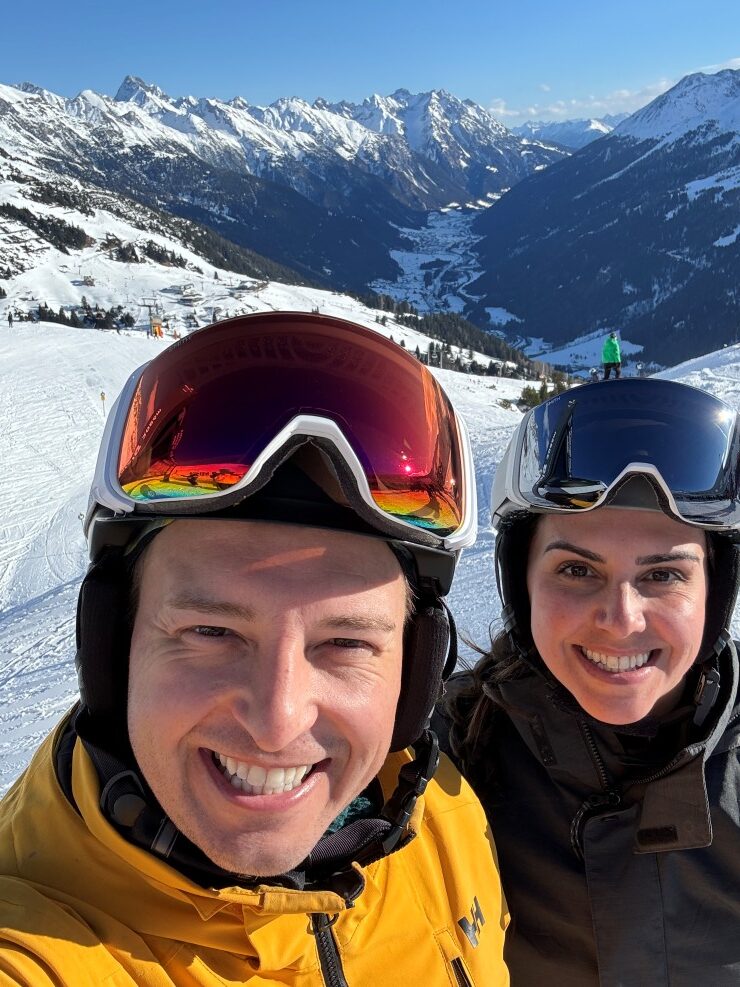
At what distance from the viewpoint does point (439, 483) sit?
6.48ft

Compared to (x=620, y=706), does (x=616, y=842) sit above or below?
below

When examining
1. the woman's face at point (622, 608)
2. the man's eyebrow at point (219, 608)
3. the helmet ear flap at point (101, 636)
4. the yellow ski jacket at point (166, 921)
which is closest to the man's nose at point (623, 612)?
the woman's face at point (622, 608)

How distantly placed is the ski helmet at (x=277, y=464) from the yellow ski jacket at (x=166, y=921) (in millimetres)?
288

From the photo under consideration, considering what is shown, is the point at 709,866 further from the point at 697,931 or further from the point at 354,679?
the point at 354,679

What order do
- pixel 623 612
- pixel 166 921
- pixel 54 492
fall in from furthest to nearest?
1. pixel 54 492
2. pixel 623 612
3. pixel 166 921

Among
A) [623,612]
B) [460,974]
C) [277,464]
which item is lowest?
[460,974]

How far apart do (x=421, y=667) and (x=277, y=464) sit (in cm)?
76

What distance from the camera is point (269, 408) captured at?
176 centimetres

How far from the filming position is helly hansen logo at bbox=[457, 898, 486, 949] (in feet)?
6.28

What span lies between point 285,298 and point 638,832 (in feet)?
385

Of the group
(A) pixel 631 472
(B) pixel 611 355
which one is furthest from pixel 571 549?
(B) pixel 611 355

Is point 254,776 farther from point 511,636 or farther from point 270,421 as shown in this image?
point 511,636

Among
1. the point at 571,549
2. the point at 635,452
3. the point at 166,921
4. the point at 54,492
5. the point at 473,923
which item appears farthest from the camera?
the point at 54,492

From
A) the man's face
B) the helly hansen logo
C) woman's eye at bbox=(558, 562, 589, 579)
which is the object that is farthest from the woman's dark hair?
the man's face
